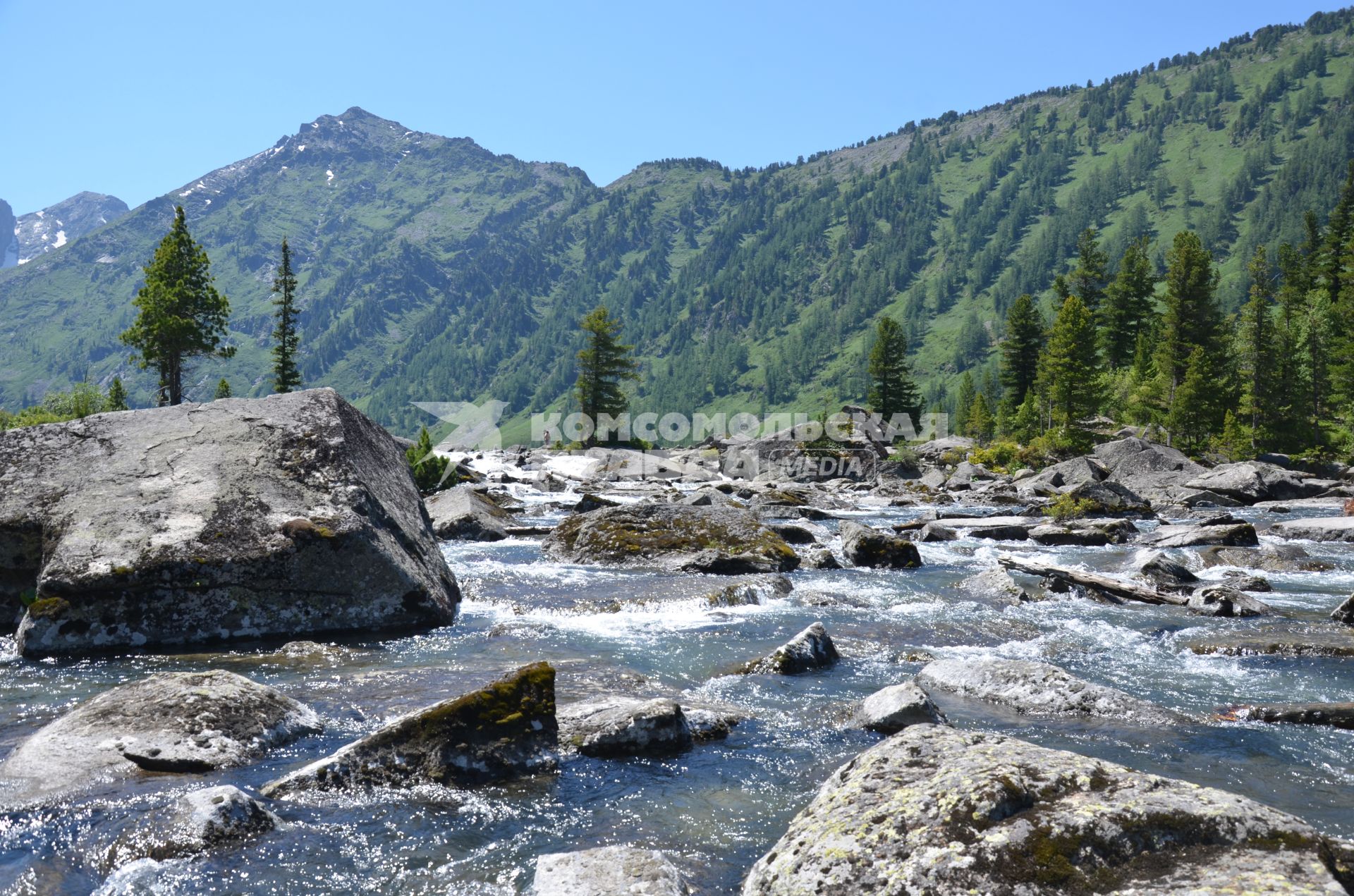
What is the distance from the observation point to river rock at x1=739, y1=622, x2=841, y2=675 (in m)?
A: 10.8

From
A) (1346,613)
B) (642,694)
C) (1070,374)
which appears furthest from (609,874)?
(1070,374)

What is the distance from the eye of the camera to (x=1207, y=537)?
23.1 metres

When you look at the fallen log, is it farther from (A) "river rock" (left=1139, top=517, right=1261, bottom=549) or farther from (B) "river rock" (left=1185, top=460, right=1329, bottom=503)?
(B) "river rock" (left=1185, top=460, right=1329, bottom=503)

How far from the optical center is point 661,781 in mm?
7195

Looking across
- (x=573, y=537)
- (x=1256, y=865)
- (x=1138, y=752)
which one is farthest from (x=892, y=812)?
(x=573, y=537)

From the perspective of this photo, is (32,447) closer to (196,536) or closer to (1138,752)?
(196,536)

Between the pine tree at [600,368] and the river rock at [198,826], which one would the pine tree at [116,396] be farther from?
the river rock at [198,826]

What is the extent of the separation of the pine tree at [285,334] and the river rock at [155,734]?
64650 millimetres

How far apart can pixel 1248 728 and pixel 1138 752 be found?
5.57 feet

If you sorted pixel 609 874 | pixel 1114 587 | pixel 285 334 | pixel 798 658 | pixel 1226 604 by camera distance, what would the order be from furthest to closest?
pixel 285 334 → pixel 1114 587 → pixel 1226 604 → pixel 798 658 → pixel 609 874

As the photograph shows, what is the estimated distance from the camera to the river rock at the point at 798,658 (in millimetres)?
10781

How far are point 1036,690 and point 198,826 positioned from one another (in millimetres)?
8188

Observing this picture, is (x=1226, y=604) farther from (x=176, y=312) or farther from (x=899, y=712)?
(x=176, y=312)

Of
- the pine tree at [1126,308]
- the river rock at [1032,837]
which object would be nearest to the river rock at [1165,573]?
the river rock at [1032,837]
